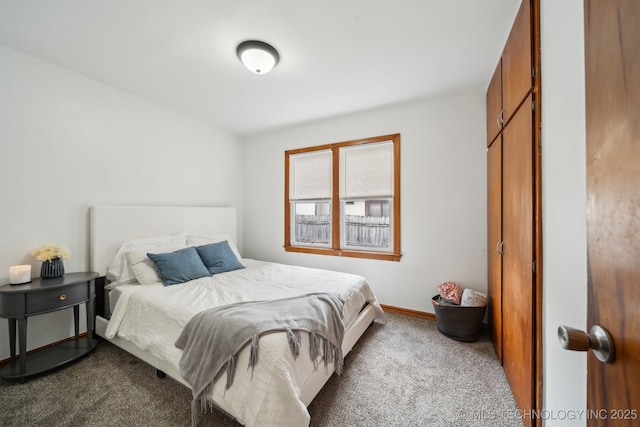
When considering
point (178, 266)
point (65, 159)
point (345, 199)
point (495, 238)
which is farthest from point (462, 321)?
point (65, 159)

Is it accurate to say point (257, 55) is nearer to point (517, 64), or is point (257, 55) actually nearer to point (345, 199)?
point (517, 64)

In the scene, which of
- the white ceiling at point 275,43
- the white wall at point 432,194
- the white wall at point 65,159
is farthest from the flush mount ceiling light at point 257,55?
the white wall at point 65,159

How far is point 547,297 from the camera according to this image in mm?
1187

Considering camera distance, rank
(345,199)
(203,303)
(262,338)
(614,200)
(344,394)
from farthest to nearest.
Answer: (345,199) → (203,303) → (344,394) → (262,338) → (614,200)

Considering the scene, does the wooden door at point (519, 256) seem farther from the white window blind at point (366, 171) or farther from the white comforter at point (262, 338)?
the white window blind at point (366, 171)

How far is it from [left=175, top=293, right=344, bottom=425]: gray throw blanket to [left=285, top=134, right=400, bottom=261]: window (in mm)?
1577

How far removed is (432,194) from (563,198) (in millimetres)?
1785

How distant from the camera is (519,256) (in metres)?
1.50

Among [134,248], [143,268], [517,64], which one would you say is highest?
[517,64]

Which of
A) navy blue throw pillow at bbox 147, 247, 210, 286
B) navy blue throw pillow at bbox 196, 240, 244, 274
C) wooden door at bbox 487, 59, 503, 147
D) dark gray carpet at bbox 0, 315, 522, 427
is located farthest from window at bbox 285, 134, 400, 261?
navy blue throw pillow at bbox 147, 247, 210, 286

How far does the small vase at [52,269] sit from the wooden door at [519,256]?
140 inches

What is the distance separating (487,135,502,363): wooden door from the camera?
6.42 feet

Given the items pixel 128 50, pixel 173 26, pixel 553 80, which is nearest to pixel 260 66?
pixel 173 26

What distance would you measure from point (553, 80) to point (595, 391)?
1280mm
